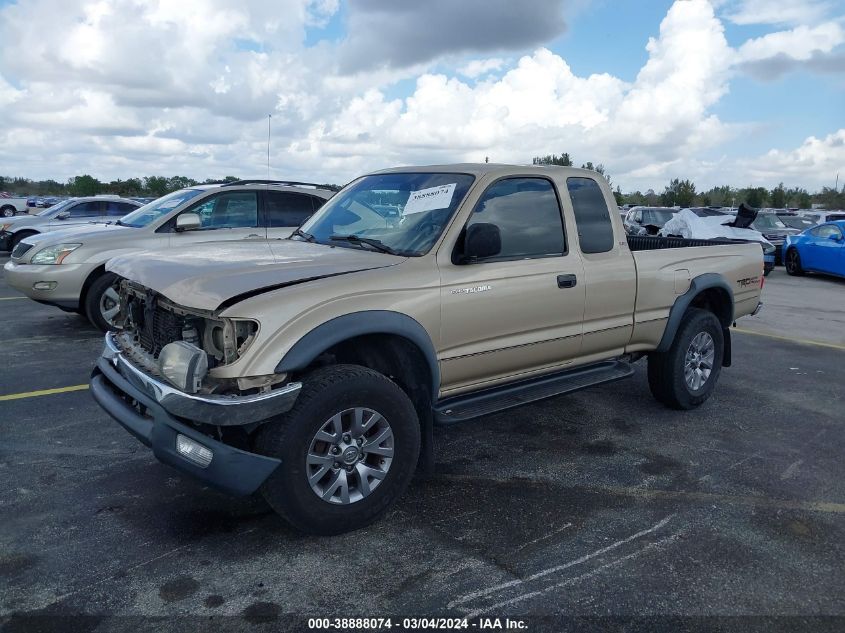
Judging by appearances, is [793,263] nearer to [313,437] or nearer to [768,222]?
[768,222]

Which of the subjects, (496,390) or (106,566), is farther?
(496,390)

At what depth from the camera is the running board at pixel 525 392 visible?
157 inches

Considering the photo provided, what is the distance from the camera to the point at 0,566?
3201mm

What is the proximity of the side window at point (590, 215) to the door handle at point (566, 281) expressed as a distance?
27 cm

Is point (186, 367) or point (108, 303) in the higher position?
point (186, 367)

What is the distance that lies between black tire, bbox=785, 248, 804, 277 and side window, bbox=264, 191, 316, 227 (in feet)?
43.6

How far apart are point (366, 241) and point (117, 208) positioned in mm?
13077

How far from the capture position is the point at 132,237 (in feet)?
26.5

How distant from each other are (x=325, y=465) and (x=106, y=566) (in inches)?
43.6

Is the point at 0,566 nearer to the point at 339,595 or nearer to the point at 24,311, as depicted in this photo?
the point at 339,595

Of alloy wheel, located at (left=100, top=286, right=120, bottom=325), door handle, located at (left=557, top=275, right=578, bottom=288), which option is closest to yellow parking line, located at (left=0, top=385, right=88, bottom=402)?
alloy wheel, located at (left=100, top=286, right=120, bottom=325)

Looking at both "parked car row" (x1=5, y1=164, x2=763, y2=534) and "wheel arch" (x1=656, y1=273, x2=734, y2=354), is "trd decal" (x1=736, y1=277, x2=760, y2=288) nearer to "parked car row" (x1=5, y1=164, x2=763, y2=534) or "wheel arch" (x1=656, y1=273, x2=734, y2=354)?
"parked car row" (x1=5, y1=164, x2=763, y2=534)

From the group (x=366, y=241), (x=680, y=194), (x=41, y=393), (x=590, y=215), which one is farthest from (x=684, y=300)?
(x=680, y=194)

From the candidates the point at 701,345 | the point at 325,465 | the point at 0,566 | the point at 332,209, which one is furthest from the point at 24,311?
the point at 701,345
